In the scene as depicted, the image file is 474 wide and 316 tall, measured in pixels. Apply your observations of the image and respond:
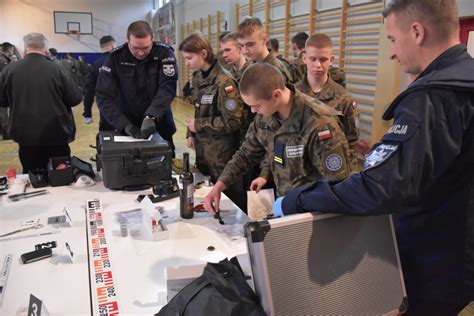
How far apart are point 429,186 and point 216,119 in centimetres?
176

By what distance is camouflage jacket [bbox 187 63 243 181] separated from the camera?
2.51 meters

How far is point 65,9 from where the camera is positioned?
13109mm

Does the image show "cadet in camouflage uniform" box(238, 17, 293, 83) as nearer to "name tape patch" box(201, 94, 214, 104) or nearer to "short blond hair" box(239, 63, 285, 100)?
"name tape patch" box(201, 94, 214, 104)

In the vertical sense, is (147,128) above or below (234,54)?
below

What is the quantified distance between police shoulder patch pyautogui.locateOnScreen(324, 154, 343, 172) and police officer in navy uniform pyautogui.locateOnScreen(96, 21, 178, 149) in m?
1.39

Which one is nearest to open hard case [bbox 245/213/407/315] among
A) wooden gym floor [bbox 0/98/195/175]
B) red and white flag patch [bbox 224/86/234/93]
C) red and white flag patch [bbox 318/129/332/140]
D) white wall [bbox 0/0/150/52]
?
red and white flag patch [bbox 318/129/332/140]

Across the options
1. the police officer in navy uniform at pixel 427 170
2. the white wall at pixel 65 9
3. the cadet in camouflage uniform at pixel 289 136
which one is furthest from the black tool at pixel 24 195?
the white wall at pixel 65 9

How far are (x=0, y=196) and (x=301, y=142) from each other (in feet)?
5.06

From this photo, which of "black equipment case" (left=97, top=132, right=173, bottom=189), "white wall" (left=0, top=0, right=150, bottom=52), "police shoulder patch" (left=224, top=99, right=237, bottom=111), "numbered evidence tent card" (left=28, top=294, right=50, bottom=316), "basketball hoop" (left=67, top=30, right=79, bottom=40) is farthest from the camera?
"basketball hoop" (left=67, top=30, right=79, bottom=40)

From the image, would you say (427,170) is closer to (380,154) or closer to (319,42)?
(380,154)

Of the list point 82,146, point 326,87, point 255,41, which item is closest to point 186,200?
point 326,87

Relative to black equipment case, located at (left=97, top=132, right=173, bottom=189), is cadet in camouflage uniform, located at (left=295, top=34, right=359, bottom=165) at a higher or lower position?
higher

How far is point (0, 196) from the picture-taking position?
1.98 metres

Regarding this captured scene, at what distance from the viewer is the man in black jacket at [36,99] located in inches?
109
